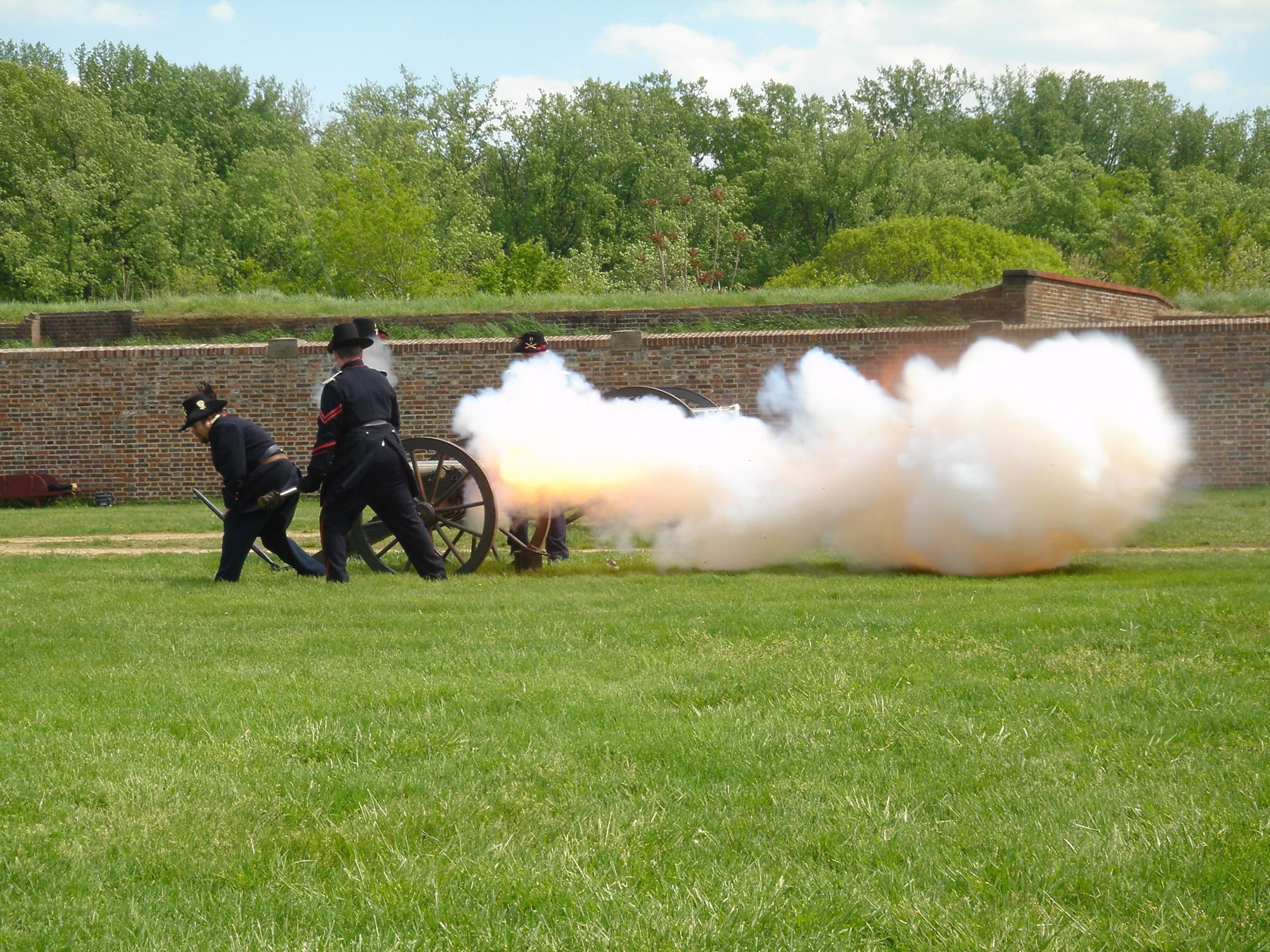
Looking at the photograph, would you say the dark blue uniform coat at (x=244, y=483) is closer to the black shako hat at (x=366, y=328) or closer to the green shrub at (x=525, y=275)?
the black shako hat at (x=366, y=328)

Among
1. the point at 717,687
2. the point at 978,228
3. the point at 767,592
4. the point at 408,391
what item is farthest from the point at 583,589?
the point at 978,228

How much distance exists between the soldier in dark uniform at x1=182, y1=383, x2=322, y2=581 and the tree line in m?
21.3

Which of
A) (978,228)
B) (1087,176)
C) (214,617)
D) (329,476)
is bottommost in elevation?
(214,617)

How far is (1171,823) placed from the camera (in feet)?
12.4

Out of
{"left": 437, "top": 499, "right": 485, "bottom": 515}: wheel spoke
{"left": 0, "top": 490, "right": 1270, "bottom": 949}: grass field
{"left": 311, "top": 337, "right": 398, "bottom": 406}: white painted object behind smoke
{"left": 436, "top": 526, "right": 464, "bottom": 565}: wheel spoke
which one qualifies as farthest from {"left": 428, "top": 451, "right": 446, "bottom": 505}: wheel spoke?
{"left": 311, "top": 337, "right": 398, "bottom": 406}: white painted object behind smoke

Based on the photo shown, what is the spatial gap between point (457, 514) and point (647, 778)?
6609 mm

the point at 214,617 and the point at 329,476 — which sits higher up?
the point at 329,476

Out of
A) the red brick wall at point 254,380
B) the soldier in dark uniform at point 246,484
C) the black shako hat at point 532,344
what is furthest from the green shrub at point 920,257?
the soldier in dark uniform at point 246,484

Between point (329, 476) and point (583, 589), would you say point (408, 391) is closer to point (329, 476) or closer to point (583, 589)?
point (329, 476)

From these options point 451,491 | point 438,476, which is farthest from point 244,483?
point 451,491

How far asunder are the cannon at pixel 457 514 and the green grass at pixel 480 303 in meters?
11.5

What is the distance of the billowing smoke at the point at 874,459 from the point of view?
9.86 m

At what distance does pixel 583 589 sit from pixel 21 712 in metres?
4.35

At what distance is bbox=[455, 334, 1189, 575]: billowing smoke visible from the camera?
9859 millimetres
